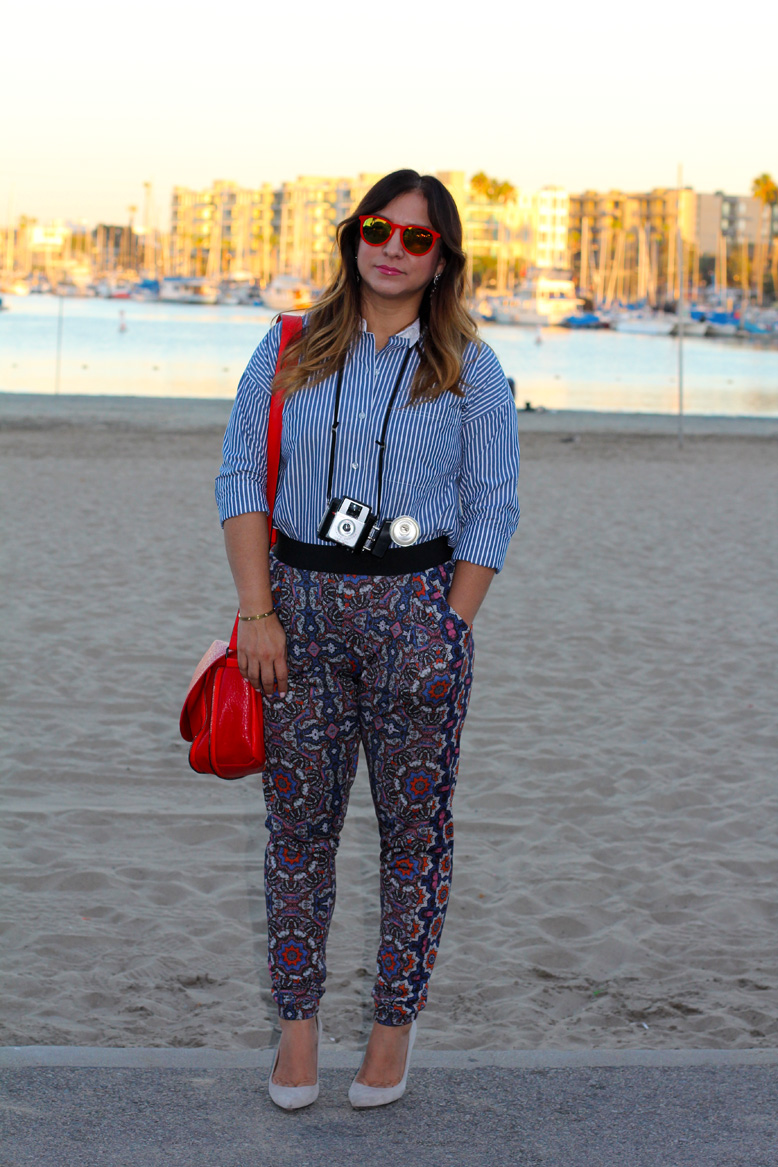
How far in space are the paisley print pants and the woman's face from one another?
538 mm

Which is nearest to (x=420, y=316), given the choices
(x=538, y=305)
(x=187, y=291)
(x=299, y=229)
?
(x=538, y=305)

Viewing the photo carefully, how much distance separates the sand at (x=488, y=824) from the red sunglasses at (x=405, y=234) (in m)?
1.88

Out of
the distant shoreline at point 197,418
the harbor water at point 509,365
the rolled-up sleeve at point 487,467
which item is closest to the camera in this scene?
the rolled-up sleeve at point 487,467

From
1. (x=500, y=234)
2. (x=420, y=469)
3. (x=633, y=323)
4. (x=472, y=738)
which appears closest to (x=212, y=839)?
(x=472, y=738)

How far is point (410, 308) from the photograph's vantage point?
8.47 ft

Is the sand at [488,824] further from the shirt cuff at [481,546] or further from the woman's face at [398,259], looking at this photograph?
the woman's face at [398,259]

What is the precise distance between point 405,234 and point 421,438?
38 cm

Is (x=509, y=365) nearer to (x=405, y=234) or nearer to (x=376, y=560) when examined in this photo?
(x=405, y=234)

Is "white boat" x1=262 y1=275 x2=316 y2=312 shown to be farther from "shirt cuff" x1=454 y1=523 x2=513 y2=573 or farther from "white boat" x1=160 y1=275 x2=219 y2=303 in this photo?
"shirt cuff" x1=454 y1=523 x2=513 y2=573

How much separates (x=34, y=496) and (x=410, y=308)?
33.7ft

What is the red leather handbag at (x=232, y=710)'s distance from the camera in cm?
249

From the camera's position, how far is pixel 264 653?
2457 millimetres

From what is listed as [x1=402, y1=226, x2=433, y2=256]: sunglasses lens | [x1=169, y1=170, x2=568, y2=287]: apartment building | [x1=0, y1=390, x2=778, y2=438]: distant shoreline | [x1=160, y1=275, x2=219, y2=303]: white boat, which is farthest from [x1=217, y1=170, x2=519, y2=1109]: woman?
[x1=169, y1=170, x2=568, y2=287]: apartment building

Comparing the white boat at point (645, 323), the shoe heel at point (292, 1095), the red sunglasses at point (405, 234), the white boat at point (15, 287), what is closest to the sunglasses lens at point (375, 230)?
the red sunglasses at point (405, 234)
